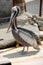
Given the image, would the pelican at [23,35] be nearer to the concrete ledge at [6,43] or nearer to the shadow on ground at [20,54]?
the shadow on ground at [20,54]

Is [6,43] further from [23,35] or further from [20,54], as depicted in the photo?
[23,35]

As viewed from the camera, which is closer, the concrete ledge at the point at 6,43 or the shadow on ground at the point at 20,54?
the shadow on ground at the point at 20,54

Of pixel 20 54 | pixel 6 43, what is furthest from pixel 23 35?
pixel 6 43

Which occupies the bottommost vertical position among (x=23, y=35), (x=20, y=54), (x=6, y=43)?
(x=20, y=54)

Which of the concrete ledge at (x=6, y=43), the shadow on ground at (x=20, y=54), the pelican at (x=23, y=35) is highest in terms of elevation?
the pelican at (x=23, y=35)

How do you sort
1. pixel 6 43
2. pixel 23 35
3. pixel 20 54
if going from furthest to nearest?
pixel 6 43, pixel 20 54, pixel 23 35

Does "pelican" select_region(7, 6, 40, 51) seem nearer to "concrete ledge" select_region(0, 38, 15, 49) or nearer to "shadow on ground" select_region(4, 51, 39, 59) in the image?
"shadow on ground" select_region(4, 51, 39, 59)

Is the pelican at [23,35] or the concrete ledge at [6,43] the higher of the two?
the pelican at [23,35]

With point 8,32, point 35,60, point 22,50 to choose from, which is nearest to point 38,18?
point 8,32

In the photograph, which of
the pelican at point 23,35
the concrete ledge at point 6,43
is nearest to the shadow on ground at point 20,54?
the pelican at point 23,35

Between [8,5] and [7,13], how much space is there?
24 centimetres

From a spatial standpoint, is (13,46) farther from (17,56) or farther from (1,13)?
(1,13)

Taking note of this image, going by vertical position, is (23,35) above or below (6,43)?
above

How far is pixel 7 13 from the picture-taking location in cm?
688
